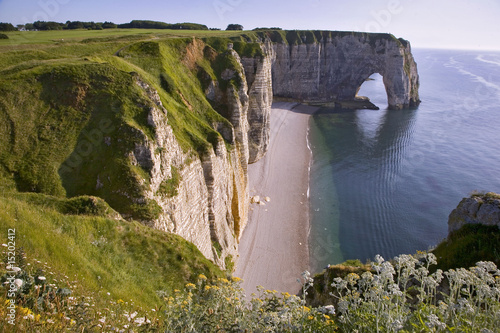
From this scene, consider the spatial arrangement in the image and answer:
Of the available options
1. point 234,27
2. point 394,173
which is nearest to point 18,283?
point 394,173

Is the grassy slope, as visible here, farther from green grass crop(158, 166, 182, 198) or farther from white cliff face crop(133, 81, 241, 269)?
green grass crop(158, 166, 182, 198)

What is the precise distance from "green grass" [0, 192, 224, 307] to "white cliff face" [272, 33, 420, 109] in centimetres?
9536

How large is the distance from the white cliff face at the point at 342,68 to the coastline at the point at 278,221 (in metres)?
41.6

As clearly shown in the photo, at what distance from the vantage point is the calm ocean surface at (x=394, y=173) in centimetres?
4034

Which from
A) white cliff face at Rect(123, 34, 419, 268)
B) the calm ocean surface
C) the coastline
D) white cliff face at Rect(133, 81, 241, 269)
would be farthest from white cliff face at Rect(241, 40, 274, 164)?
white cliff face at Rect(133, 81, 241, 269)

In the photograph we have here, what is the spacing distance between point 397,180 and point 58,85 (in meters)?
53.0

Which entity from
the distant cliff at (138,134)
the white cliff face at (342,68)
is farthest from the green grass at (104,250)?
the white cliff face at (342,68)

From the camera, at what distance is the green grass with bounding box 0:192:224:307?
10.9 m

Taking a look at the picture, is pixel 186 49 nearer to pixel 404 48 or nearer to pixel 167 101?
pixel 167 101

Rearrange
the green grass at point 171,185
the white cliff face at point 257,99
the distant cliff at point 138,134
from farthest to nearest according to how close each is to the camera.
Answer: the white cliff face at point 257,99 → the green grass at point 171,185 → the distant cliff at point 138,134

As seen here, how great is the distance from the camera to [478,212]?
18281 mm

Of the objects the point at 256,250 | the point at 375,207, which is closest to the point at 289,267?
the point at 256,250

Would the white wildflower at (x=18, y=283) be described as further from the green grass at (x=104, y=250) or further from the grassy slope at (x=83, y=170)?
the grassy slope at (x=83, y=170)

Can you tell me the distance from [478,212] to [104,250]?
2098cm
